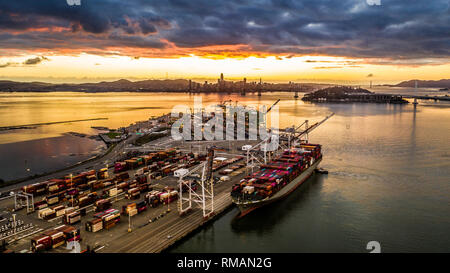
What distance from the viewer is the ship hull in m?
17.0

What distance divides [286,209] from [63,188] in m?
15.2

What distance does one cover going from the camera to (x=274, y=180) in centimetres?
1966

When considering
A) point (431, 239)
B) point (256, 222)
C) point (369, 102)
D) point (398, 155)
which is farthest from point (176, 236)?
point (369, 102)

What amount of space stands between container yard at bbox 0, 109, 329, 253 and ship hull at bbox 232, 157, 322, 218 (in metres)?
0.60

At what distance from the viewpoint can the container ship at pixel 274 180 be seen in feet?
57.2

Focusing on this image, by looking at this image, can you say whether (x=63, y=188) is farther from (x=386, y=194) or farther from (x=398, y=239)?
(x=386, y=194)

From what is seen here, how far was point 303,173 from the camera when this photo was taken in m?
23.7
